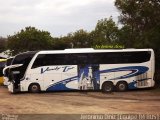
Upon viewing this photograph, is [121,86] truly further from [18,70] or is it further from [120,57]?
[18,70]

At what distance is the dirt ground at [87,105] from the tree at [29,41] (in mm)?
36144

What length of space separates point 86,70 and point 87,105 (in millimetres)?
7434

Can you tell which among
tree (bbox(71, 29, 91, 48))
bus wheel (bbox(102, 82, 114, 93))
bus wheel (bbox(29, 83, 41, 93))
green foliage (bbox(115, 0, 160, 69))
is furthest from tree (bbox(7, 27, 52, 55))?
bus wheel (bbox(102, 82, 114, 93))

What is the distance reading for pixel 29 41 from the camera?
63438 mm

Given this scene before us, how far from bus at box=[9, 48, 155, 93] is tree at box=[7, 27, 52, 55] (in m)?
34.1

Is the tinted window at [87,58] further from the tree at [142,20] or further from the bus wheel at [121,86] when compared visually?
the tree at [142,20]

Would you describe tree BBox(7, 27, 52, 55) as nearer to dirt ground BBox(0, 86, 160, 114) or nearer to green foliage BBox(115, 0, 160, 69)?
green foliage BBox(115, 0, 160, 69)

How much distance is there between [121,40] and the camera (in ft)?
115

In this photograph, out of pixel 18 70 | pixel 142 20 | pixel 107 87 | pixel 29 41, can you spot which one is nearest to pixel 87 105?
pixel 107 87

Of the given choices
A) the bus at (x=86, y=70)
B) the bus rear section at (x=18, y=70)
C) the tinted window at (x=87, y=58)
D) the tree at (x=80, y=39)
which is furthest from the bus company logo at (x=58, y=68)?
the tree at (x=80, y=39)

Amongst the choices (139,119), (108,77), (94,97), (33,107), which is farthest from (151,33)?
(139,119)

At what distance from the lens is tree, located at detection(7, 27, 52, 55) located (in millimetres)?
62750

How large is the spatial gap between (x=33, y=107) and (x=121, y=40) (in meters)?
16.3

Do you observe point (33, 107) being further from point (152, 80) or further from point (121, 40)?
point (121, 40)
